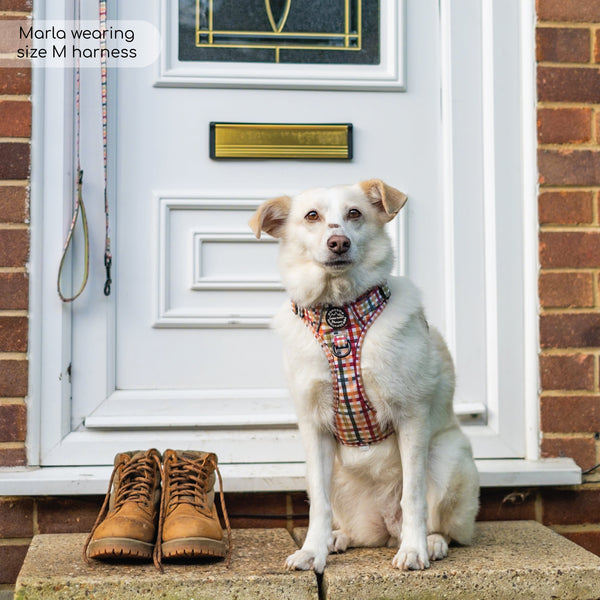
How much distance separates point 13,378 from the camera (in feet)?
8.50

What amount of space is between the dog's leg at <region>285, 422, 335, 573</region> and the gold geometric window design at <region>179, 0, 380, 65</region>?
4.50 feet

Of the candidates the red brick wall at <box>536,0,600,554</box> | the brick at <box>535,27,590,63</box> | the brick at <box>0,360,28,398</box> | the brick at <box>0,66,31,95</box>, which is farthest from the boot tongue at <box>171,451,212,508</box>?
the brick at <box>535,27,590,63</box>

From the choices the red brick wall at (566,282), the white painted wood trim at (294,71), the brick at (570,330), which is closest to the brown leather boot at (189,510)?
the red brick wall at (566,282)

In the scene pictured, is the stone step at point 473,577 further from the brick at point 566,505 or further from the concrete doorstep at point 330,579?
the brick at point 566,505

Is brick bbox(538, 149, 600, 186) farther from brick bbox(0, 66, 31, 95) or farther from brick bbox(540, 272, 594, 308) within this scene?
brick bbox(0, 66, 31, 95)

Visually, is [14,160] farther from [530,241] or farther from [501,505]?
[501,505]

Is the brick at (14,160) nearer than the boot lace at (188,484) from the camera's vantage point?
No

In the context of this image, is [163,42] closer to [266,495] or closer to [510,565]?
[266,495]

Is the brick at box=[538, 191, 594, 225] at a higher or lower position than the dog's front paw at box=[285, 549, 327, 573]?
higher

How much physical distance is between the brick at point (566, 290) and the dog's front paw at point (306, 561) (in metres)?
1.19

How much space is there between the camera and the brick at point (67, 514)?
2572mm

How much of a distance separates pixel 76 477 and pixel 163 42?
146 centimetres

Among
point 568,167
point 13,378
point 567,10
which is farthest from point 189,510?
point 567,10

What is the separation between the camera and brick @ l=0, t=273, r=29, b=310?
259 cm
